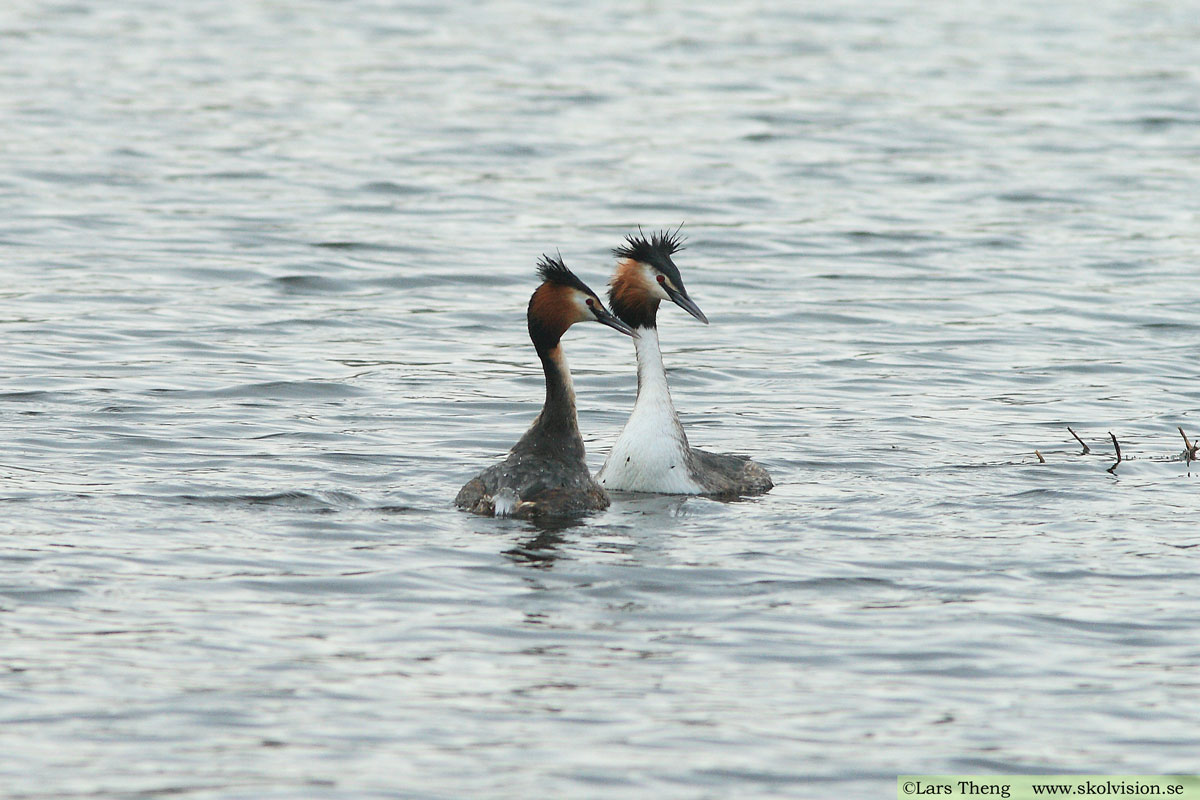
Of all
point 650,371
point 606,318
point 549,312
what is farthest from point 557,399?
point 650,371

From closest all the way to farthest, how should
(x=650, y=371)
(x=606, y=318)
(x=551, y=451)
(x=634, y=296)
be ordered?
1. (x=551, y=451)
2. (x=606, y=318)
3. (x=650, y=371)
4. (x=634, y=296)

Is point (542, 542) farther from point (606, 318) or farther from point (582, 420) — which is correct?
point (582, 420)

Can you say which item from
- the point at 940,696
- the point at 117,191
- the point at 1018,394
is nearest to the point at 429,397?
the point at 1018,394

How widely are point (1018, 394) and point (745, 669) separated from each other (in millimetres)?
6743

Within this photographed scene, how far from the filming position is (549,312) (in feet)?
35.8

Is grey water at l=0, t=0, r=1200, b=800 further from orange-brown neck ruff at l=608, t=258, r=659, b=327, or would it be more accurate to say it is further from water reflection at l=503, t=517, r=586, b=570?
orange-brown neck ruff at l=608, t=258, r=659, b=327

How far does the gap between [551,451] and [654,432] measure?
2.87ft

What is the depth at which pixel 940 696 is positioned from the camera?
7758 mm

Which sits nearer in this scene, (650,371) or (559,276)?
(559,276)

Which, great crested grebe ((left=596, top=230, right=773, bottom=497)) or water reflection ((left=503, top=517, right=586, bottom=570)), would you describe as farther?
great crested grebe ((left=596, top=230, right=773, bottom=497))

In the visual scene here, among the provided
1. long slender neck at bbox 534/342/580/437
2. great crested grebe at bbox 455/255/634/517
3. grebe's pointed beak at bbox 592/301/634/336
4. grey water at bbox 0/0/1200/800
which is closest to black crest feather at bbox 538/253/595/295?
great crested grebe at bbox 455/255/634/517

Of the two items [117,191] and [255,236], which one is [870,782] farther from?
[117,191]

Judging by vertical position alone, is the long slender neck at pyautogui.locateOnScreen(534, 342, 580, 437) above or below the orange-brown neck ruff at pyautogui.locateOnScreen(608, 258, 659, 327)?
below

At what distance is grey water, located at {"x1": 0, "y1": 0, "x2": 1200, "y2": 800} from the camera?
7449mm
